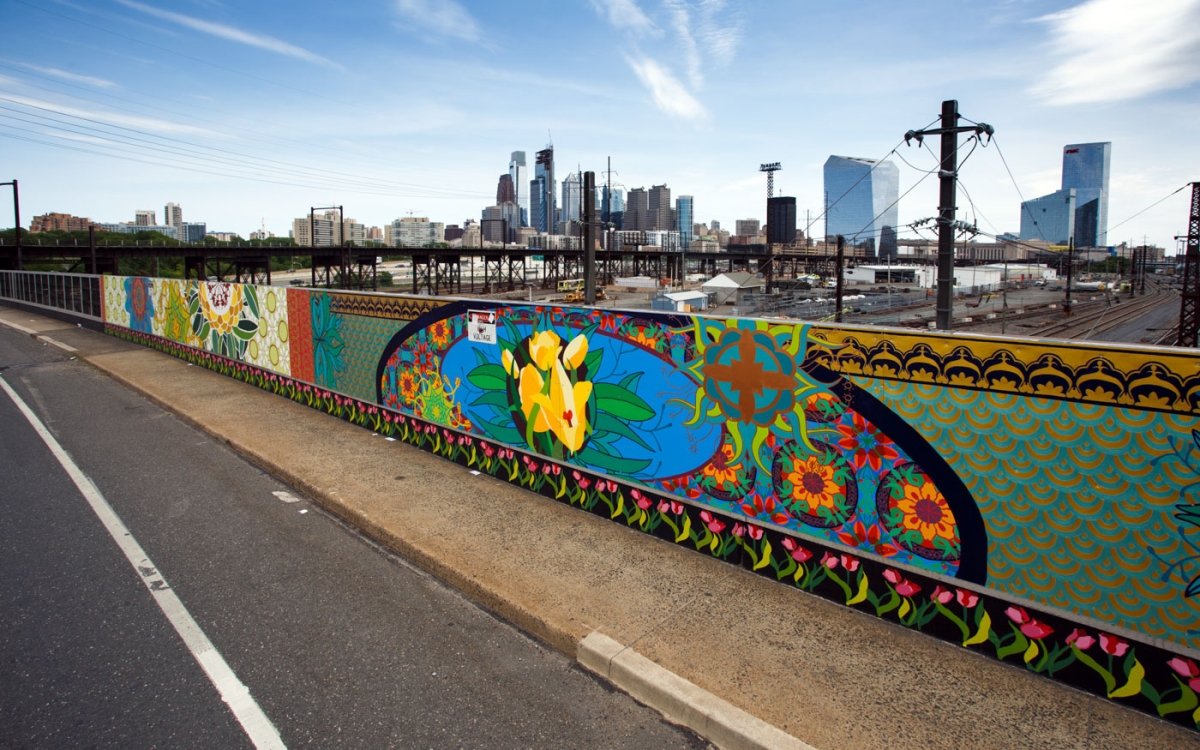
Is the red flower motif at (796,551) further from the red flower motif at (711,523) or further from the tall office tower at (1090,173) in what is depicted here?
the tall office tower at (1090,173)

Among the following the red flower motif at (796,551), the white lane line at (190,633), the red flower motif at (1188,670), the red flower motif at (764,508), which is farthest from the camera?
the red flower motif at (764,508)

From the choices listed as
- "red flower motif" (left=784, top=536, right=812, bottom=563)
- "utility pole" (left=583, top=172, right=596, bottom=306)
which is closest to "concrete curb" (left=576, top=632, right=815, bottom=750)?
"red flower motif" (left=784, top=536, right=812, bottom=563)

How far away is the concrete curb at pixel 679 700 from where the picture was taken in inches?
131

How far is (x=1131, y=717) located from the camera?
11.2 ft

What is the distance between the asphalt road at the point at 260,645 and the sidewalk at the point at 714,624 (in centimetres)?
31

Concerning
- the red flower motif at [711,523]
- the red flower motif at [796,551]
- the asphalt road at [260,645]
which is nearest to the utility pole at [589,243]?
the asphalt road at [260,645]

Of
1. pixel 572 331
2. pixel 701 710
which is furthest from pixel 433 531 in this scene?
pixel 701 710

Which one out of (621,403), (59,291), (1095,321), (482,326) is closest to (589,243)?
(482,326)

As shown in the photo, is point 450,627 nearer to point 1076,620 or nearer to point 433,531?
point 433,531

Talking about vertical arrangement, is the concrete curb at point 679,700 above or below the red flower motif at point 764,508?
below

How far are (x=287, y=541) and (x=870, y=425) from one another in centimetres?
468

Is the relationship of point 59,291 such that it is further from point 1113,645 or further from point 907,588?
point 1113,645

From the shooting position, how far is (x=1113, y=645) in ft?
11.5

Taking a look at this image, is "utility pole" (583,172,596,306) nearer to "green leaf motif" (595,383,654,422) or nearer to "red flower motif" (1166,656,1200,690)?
"green leaf motif" (595,383,654,422)
